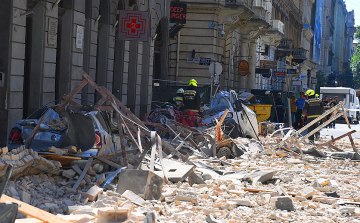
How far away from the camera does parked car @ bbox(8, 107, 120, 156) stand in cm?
915

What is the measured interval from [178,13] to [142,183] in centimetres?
2130

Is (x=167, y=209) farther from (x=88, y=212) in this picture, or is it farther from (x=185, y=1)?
(x=185, y=1)

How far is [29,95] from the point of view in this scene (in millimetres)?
14125

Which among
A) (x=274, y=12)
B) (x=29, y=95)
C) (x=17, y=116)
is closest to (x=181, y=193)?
(x=17, y=116)

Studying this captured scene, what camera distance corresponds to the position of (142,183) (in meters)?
7.79

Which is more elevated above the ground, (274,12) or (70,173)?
(274,12)

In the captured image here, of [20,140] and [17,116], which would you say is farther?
[17,116]

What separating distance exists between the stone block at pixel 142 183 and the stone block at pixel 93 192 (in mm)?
292

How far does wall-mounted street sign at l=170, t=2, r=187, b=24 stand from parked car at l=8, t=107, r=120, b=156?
1906cm

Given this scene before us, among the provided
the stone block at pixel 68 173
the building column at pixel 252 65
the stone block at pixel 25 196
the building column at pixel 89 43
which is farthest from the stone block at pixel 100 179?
the building column at pixel 252 65

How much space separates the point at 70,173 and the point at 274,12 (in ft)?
145

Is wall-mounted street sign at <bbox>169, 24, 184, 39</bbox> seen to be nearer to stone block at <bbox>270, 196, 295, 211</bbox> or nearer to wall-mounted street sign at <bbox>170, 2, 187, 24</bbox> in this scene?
wall-mounted street sign at <bbox>170, 2, 187, 24</bbox>

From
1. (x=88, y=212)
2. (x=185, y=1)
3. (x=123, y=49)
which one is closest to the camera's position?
(x=88, y=212)

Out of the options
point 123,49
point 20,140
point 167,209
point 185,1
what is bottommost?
point 167,209
